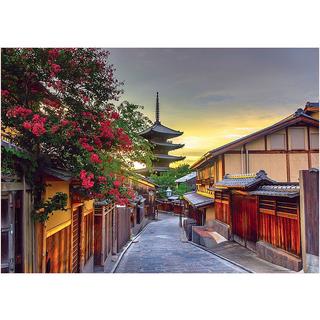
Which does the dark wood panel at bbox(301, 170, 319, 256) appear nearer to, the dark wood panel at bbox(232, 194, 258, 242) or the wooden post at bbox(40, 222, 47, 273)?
the dark wood panel at bbox(232, 194, 258, 242)

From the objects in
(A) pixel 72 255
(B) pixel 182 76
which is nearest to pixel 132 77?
(B) pixel 182 76

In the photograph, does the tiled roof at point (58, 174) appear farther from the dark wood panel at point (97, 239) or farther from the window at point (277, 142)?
the window at point (277, 142)

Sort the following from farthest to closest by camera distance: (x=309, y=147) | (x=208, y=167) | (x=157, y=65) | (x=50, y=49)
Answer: (x=208, y=167), (x=309, y=147), (x=157, y=65), (x=50, y=49)

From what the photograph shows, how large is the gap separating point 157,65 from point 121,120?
1.33 m

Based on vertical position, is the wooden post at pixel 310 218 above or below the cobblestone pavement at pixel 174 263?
above

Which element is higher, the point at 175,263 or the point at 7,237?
the point at 7,237

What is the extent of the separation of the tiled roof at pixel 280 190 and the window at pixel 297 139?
3.43 m

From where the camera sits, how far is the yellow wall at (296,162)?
9453 mm

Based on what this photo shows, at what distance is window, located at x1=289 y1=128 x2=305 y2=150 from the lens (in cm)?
948

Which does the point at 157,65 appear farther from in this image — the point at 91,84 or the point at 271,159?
the point at 271,159

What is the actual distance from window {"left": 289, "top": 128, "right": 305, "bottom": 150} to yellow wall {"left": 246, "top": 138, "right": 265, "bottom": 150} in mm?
834

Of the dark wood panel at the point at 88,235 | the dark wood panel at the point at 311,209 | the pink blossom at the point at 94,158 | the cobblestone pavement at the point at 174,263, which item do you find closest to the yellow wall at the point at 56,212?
the pink blossom at the point at 94,158

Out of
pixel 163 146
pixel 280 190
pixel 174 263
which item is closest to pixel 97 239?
pixel 174 263

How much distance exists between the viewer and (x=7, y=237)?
333cm
